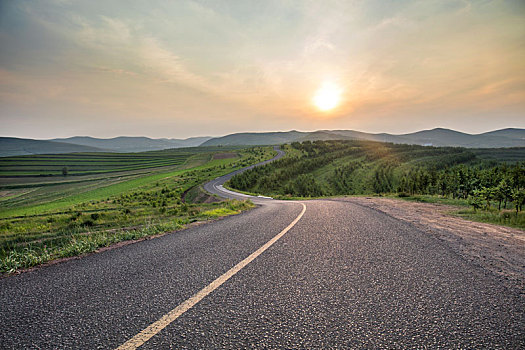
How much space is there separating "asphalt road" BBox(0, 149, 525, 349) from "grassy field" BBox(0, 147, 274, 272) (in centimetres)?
166

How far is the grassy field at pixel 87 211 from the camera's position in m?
5.52

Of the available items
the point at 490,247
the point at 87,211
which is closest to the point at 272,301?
the point at 490,247

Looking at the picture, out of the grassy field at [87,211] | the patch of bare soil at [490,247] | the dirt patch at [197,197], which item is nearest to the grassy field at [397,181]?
the patch of bare soil at [490,247]

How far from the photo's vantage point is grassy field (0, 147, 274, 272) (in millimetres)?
5516

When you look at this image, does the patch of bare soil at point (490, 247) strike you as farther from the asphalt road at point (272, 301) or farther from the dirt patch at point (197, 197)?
the dirt patch at point (197, 197)

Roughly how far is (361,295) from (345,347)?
1.03 m

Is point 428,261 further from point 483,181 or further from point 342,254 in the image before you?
point 483,181

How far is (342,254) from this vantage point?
4320 mm

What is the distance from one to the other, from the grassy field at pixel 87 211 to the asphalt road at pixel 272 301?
5.46ft

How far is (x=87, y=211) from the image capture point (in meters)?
23.4

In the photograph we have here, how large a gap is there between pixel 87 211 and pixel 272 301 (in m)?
27.8

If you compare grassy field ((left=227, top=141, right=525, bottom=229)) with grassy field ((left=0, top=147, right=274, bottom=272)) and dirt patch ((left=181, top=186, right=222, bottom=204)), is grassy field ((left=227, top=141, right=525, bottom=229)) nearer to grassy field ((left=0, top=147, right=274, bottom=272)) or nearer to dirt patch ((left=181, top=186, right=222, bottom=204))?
dirt patch ((left=181, top=186, right=222, bottom=204))

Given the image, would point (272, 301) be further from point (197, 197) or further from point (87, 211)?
point (197, 197)

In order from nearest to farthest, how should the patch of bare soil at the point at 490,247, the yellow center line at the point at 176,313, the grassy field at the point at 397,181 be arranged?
the yellow center line at the point at 176,313
the patch of bare soil at the point at 490,247
the grassy field at the point at 397,181
